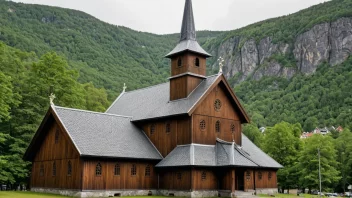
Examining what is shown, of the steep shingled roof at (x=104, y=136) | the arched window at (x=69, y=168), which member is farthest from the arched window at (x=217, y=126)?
the arched window at (x=69, y=168)

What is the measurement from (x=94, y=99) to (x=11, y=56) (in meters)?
22.8

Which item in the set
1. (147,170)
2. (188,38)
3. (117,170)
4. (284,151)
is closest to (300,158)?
(284,151)

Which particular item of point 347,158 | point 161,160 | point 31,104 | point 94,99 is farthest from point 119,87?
point 161,160

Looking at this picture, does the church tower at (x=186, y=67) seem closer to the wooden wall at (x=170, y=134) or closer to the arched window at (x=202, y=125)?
the wooden wall at (x=170, y=134)

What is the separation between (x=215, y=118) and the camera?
41344 mm

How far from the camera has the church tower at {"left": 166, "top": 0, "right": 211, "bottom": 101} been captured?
139 feet

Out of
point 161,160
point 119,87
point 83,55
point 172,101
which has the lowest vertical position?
point 161,160

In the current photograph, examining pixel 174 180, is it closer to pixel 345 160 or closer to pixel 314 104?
pixel 345 160

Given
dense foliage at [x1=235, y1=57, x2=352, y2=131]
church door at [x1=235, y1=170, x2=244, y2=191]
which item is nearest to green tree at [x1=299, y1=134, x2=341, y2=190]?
church door at [x1=235, y1=170, x2=244, y2=191]

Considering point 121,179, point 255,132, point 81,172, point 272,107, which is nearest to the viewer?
point 81,172

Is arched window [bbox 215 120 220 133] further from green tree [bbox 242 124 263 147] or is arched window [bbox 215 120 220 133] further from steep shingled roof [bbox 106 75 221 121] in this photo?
green tree [bbox 242 124 263 147]

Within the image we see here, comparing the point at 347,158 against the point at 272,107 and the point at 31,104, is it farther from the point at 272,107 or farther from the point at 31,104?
the point at 272,107

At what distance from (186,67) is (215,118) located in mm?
5908

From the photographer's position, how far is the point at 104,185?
36656 mm
